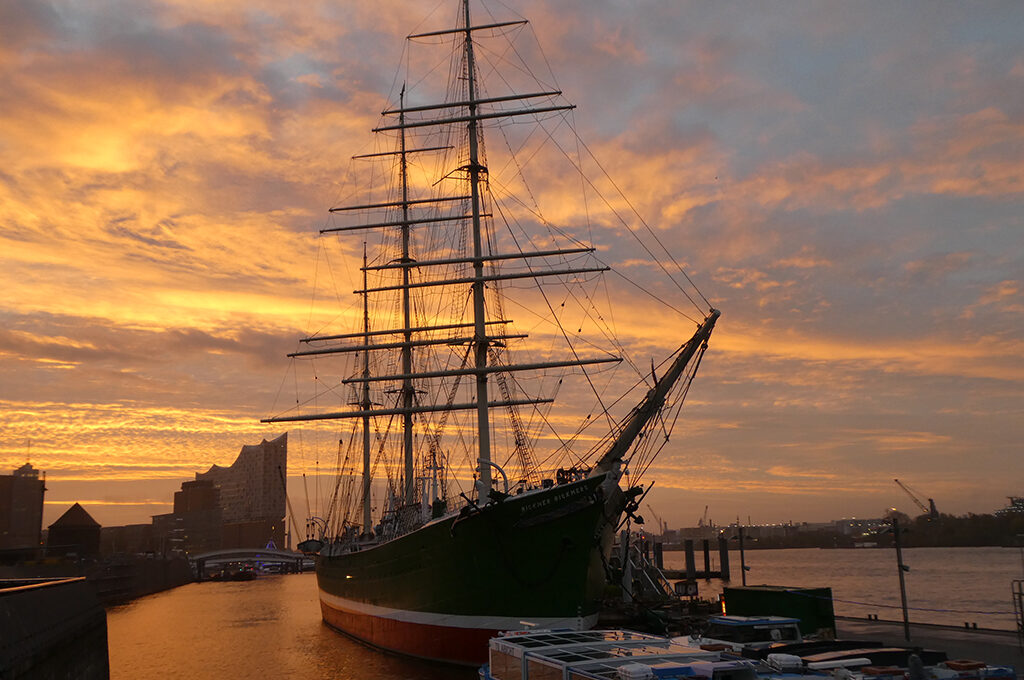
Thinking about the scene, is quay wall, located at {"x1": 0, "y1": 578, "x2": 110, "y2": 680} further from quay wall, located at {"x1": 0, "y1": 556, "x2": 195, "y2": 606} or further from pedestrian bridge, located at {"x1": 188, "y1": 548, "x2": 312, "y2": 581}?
pedestrian bridge, located at {"x1": 188, "y1": 548, "x2": 312, "y2": 581}

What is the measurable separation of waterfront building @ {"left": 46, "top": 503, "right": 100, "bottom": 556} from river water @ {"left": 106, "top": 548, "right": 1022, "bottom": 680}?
1515cm

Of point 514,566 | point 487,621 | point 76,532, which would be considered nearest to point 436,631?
point 487,621

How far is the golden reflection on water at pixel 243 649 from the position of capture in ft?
101

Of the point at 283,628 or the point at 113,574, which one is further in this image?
the point at 113,574

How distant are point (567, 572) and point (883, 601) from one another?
49113mm

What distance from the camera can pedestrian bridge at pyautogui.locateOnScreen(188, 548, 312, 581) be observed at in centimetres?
15579

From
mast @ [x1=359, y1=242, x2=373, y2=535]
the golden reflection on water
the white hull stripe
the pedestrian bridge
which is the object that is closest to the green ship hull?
the white hull stripe

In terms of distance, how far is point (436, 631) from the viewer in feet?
88.9

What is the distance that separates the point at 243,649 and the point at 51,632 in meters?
27.1

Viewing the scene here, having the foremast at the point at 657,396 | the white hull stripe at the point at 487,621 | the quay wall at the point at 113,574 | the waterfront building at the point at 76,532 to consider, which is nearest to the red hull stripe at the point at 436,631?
the white hull stripe at the point at 487,621

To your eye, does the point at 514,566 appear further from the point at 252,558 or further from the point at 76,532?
the point at 252,558

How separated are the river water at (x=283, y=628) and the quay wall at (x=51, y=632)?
33.5ft

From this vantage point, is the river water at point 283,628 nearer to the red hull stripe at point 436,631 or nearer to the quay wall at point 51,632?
the red hull stripe at point 436,631

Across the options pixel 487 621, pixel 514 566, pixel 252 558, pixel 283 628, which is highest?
pixel 514 566
